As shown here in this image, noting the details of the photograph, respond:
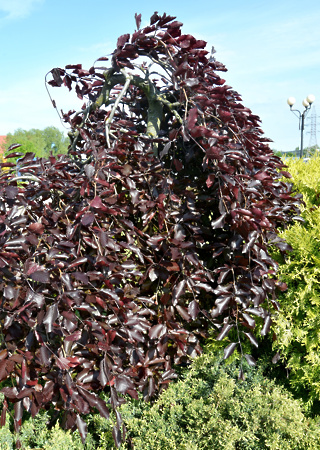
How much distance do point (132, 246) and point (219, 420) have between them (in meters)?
0.90

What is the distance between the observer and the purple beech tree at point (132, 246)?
5.86ft

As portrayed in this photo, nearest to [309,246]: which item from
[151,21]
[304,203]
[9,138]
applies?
[304,203]

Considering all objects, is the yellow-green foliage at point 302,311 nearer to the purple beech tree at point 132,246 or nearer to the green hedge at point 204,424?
the purple beech tree at point 132,246

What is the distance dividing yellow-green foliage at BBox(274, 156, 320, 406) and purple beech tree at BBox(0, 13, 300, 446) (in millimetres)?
169

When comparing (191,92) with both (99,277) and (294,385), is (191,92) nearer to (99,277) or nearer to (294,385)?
(99,277)

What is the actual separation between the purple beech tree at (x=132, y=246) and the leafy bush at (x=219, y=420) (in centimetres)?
13

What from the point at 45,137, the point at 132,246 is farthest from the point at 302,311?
the point at 45,137

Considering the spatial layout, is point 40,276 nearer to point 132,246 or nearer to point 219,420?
point 132,246

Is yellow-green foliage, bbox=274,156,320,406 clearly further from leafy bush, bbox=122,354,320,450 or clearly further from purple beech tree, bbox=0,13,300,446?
leafy bush, bbox=122,354,320,450

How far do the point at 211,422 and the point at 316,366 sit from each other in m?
0.81

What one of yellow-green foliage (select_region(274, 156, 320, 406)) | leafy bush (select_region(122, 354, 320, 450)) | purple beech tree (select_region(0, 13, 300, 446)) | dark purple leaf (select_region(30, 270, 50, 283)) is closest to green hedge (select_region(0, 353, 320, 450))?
leafy bush (select_region(122, 354, 320, 450))

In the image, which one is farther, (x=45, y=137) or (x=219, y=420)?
(x=45, y=137)

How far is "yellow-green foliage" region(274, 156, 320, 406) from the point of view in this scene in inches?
94.6

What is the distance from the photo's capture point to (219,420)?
76.8 inches
